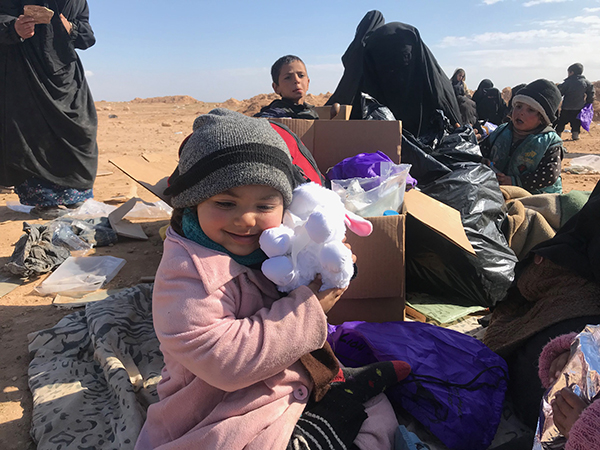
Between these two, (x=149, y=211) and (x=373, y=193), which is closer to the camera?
(x=373, y=193)

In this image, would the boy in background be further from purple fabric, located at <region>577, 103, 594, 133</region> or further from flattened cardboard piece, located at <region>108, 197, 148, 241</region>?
flattened cardboard piece, located at <region>108, 197, 148, 241</region>

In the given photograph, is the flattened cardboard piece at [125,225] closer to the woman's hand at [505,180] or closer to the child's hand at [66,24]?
the child's hand at [66,24]

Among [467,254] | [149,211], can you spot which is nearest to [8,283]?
[149,211]

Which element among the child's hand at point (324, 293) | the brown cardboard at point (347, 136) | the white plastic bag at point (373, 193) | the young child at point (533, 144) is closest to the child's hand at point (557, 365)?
the child's hand at point (324, 293)

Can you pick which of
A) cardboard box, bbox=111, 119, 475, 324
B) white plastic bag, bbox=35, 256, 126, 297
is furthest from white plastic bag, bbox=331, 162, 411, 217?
white plastic bag, bbox=35, 256, 126, 297

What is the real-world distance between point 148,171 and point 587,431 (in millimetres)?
3268

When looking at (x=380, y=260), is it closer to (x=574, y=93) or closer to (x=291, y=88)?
(x=291, y=88)

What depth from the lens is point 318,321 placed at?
49.5 inches

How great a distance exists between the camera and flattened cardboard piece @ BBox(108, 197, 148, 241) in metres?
4.07

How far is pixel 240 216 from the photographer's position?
4.17ft

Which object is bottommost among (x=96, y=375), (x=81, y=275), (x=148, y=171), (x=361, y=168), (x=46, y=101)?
(x=96, y=375)

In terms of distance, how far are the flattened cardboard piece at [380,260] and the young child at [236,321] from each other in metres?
0.94

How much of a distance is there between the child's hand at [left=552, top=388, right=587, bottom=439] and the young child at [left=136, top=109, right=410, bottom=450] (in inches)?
21.1

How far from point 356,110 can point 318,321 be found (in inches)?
134
